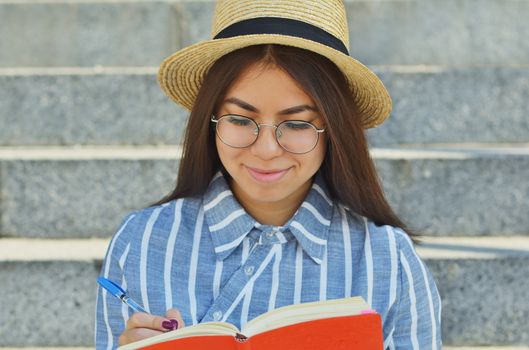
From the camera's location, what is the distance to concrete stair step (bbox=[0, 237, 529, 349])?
2396mm

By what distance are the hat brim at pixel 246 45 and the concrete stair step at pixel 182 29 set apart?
148 centimetres

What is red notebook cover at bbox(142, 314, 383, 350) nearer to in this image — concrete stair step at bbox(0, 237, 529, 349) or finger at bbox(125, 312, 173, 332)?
finger at bbox(125, 312, 173, 332)

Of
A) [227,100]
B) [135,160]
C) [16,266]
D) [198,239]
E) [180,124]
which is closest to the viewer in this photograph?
[227,100]

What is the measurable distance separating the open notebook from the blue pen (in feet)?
0.81

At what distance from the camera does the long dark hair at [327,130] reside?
1535 mm

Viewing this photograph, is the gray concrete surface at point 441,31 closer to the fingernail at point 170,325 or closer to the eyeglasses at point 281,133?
the eyeglasses at point 281,133

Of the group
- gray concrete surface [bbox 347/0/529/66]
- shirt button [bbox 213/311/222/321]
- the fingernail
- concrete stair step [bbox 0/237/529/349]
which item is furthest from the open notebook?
gray concrete surface [bbox 347/0/529/66]

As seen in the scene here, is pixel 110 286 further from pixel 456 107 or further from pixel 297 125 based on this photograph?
pixel 456 107

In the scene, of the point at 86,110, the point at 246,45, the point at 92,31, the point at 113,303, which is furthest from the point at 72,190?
the point at 246,45

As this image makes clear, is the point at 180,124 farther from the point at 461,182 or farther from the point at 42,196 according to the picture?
the point at 461,182

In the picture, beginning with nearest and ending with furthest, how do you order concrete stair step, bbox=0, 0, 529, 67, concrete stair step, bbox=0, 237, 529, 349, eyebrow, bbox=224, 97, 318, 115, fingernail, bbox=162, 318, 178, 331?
1. fingernail, bbox=162, 318, 178, 331
2. eyebrow, bbox=224, 97, 318, 115
3. concrete stair step, bbox=0, 237, 529, 349
4. concrete stair step, bbox=0, 0, 529, 67

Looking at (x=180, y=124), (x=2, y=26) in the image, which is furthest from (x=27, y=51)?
(x=180, y=124)

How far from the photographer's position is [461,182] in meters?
2.62

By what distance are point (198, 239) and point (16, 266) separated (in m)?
0.93
